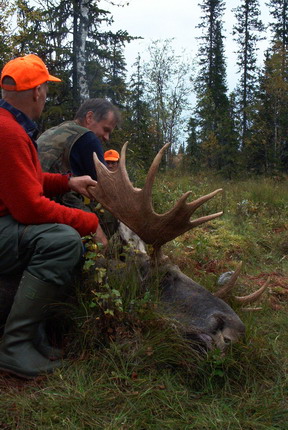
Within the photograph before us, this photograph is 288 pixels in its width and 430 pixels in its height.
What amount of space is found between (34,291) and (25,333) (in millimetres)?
285

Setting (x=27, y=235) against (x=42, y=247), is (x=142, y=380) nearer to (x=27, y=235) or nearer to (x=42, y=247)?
(x=42, y=247)

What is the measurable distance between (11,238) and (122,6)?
46.0 ft

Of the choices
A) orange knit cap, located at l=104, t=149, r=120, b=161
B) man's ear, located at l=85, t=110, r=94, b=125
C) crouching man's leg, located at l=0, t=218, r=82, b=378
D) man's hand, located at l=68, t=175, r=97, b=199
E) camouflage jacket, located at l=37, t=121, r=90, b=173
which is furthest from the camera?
orange knit cap, located at l=104, t=149, r=120, b=161

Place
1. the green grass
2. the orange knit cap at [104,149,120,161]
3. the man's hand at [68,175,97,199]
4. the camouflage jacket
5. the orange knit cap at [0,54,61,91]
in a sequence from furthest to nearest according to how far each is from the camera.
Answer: the orange knit cap at [104,149,120,161] < the camouflage jacket < the man's hand at [68,175,97,199] < the orange knit cap at [0,54,61,91] < the green grass

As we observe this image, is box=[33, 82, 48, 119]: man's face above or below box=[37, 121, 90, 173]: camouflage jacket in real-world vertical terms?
above

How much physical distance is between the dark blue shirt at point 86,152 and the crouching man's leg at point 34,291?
58.1 inches

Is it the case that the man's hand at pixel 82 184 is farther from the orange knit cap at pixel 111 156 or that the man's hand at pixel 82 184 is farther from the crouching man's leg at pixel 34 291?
the orange knit cap at pixel 111 156

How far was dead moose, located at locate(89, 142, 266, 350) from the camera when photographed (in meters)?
2.85

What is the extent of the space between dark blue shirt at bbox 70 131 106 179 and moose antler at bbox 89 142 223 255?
31.2 inches

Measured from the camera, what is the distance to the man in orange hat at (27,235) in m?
2.59

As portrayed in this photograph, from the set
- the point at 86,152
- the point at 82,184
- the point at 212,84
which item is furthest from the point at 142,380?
the point at 212,84

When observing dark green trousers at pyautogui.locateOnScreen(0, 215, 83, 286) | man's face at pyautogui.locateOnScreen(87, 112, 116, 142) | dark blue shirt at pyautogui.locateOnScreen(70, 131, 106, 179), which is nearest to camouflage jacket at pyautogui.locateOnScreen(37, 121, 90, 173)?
dark blue shirt at pyautogui.locateOnScreen(70, 131, 106, 179)

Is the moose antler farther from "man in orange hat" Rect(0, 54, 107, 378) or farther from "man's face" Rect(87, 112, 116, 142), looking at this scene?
"man's face" Rect(87, 112, 116, 142)

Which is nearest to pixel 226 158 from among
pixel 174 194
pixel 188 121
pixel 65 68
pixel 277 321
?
pixel 188 121
